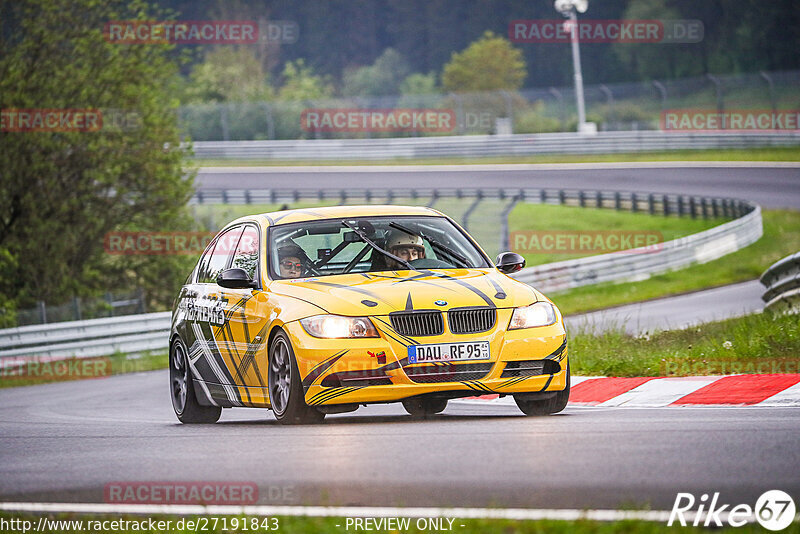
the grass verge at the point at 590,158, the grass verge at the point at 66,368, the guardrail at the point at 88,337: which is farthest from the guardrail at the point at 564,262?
the grass verge at the point at 590,158

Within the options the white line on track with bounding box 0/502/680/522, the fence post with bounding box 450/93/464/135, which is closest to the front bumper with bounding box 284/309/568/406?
the white line on track with bounding box 0/502/680/522

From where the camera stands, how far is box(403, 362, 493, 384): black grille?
8680mm

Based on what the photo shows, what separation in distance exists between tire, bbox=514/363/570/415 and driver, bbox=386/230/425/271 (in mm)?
1405

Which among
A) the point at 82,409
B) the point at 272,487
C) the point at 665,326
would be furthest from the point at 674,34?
the point at 272,487

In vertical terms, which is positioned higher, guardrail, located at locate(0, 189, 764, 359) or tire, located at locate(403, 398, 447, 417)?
tire, located at locate(403, 398, 447, 417)

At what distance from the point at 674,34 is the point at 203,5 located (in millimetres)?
44334

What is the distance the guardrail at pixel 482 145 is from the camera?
5262 cm

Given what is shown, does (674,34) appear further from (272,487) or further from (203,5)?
(272,487)

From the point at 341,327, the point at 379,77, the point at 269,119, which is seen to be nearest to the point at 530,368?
the point at 341,327

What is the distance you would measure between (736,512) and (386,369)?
3.63m

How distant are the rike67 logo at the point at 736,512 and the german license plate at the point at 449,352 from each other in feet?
10.5

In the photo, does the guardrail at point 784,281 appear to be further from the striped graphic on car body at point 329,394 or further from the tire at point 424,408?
the striped graphic on car body at point 329,394

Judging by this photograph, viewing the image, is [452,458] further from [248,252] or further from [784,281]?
[784,281]

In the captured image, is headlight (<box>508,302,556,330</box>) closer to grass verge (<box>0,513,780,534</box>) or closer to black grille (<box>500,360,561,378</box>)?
Answer: black grille (<box>500,360,561,378</box>)
